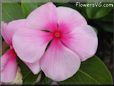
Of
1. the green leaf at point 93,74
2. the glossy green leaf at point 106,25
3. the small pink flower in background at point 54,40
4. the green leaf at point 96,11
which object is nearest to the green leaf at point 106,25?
the glossy green leaf at point 106,25

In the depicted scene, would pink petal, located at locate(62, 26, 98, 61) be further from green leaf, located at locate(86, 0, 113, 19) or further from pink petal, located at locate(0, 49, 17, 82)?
green leaf, located at locate(86, 0, 113, 19)

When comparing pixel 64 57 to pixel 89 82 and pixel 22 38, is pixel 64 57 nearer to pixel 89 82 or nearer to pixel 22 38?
pixel 22 38

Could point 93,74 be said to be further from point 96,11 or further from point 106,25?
point 106,25

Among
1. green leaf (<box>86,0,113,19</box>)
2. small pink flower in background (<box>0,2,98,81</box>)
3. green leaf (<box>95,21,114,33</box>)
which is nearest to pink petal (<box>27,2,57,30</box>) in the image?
small pink flower in background (<box>0,2,98,81</box>)

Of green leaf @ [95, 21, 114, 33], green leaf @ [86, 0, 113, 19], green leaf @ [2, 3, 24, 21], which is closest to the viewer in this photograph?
green leaf @ [2, 3, 24, 21]

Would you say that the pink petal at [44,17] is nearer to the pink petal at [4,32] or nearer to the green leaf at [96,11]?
the pink petal at [4,32]

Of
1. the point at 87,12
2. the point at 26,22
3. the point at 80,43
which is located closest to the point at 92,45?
the point at 80,43
